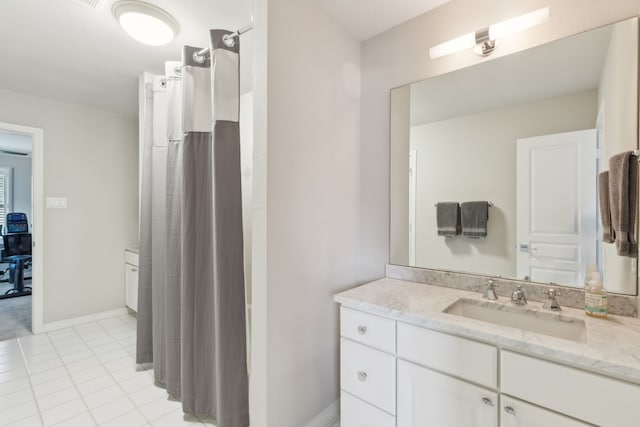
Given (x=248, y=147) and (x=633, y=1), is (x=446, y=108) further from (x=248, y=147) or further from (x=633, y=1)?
(x=248, y=147)

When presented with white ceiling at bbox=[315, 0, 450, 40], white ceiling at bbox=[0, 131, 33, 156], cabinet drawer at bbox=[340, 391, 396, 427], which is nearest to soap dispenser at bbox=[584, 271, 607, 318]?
cabinet drawer at bbox=[340, 391, 396, 427]

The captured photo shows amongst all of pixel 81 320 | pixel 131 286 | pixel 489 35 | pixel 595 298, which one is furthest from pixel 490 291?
pixel 81 320

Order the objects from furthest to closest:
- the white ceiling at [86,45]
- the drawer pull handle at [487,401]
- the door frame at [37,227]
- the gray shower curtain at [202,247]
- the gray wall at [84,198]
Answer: the gray wall at [84,198]
the door frame at [37,227]
the white ceiling at [86,45]
the gray shower curtain at [202,247]
the drawer pull handle at [487,401]

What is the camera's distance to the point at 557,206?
138cm

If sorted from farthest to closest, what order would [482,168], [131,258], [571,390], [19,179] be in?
[19,179] < [131,258] < [482,168] < [571,390]

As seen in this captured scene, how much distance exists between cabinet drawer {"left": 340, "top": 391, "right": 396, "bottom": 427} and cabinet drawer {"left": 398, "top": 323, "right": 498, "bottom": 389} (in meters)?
0.32

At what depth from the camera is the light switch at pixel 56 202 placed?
9.96 feet

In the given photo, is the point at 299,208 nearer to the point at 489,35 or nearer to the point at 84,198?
the point at 489,35

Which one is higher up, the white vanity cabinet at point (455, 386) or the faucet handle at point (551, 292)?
the faucet handle at point (551, 292)

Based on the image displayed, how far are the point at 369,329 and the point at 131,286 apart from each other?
3.07 metres

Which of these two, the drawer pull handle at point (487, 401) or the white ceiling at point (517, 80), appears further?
the white ceiling at point (517, 80)

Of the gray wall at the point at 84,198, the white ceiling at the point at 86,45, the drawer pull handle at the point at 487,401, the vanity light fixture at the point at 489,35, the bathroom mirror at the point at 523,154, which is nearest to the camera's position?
the drawer pull handle at the point at 487,401

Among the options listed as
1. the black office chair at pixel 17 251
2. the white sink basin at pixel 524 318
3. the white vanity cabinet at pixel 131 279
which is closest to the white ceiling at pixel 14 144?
the black office chair at pixel 17 251

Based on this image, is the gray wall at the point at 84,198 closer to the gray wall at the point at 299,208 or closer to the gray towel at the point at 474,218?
the gray wall at the point at 299,208
